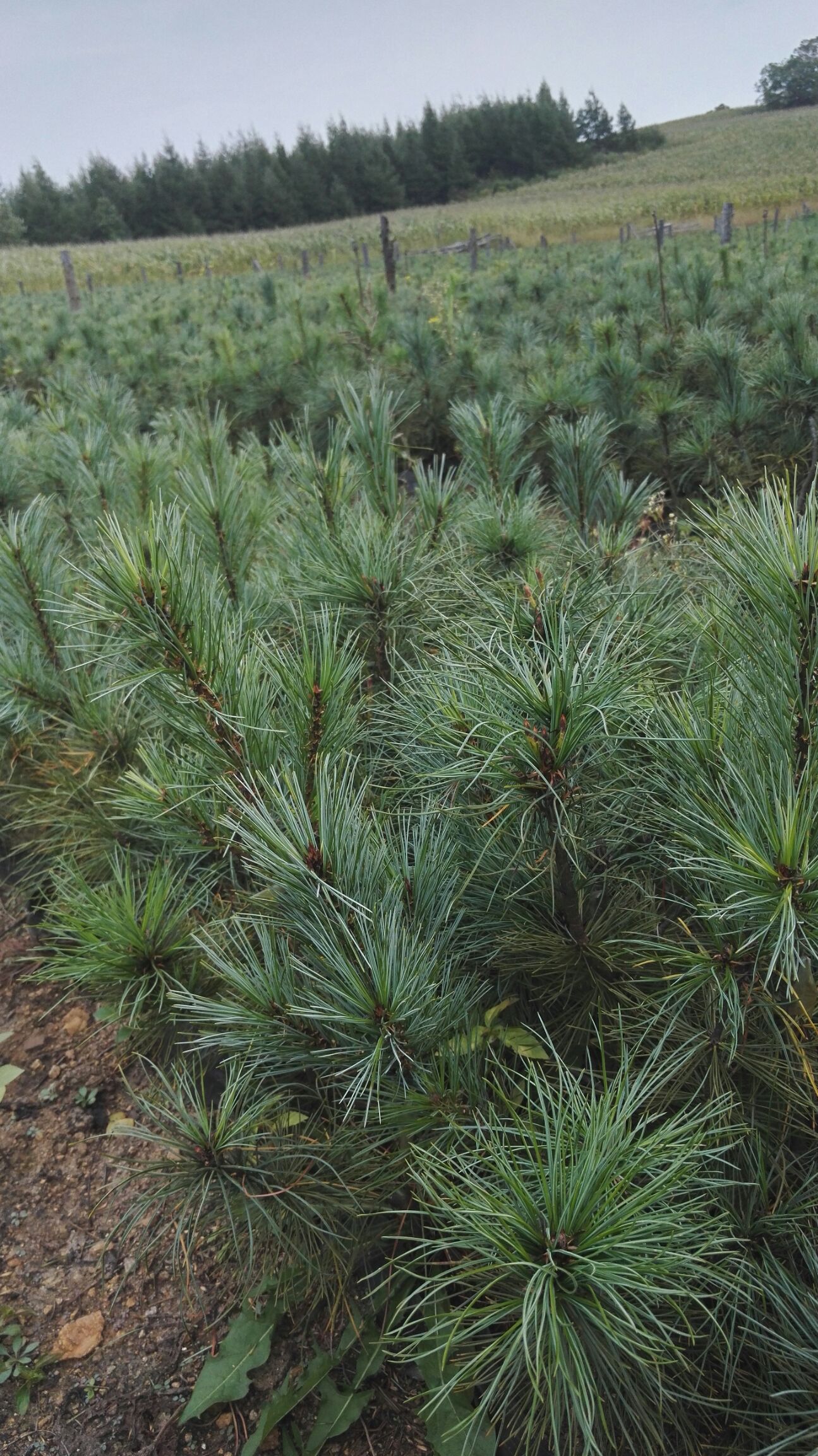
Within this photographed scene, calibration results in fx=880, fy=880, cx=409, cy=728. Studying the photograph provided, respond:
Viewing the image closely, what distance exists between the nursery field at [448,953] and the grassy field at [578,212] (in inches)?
742

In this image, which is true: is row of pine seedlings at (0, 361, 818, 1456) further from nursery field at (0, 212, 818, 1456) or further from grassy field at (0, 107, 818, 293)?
grassy field at (0, 107, 818, 293)

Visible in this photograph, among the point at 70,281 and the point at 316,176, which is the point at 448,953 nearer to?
the point at 70,281

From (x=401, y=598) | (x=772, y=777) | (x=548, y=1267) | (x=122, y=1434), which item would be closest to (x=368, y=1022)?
(x=548, y=1267)

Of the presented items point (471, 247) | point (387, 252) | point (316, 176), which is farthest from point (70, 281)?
point (316, 176)

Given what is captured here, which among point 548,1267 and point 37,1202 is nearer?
point 548,1267

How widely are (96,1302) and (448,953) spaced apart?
921mm

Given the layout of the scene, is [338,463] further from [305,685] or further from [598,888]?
[598,888]

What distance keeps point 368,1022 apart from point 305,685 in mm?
333

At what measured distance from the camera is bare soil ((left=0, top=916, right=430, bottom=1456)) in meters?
1.12

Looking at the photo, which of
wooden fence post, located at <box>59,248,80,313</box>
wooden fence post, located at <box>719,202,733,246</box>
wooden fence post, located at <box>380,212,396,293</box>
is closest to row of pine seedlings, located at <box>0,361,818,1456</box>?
wooden fence post, located at <box>380,212,396,293</box>

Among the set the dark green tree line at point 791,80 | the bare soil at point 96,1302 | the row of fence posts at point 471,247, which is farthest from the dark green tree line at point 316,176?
the bare soil at point 96,1302

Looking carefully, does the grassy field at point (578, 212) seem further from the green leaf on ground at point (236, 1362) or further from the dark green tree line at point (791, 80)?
the green leaf on ground at point (236, 1362)

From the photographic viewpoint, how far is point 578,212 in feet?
90.7

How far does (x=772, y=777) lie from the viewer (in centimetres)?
69
